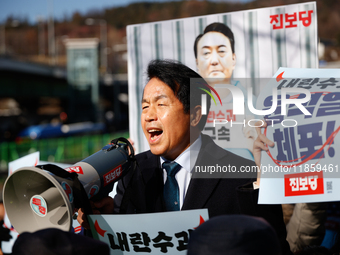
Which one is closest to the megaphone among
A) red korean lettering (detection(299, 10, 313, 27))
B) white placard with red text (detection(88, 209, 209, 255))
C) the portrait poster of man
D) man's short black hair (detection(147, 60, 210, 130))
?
white placard with red text (detection(88, 209, 209, 255))

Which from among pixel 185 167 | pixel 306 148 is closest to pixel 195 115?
pixel 185 167

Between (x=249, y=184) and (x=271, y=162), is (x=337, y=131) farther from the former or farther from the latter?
(x=249, y=184)

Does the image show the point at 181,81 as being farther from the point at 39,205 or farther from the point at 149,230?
the point at 39,205

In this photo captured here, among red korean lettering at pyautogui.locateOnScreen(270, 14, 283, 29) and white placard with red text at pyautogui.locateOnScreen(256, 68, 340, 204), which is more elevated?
red korean lettering at pyautogui.locateOnScreen(270, 14, 283, 29)

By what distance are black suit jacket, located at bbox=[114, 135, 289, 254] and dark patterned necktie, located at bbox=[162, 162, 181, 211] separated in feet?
0.14

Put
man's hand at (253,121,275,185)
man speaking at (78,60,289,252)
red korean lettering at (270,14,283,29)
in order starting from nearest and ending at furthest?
man's hand at (253,121,275,185) < man speaking at (78,60,289,252) < red korean lettering at (270,14,283,29)

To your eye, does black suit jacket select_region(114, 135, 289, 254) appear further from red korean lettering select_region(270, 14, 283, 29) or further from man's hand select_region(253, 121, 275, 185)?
red korean lettering select_region(270, 14, 283, 29)

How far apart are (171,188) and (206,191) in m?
0.23

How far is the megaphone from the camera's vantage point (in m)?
1.82

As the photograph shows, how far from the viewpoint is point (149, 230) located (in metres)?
1.92

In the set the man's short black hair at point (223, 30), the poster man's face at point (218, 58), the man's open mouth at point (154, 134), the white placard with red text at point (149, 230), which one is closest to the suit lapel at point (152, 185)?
the man's open mouth at point (154, 134)

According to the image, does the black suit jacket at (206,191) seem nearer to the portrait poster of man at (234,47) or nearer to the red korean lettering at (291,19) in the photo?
the portrait poster of man at (234,47)

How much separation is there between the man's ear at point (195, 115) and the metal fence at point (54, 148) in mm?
10792

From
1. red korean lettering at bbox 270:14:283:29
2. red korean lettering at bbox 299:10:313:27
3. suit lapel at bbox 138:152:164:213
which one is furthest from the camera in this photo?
red korean lettering at bbox 270:14:283:29
